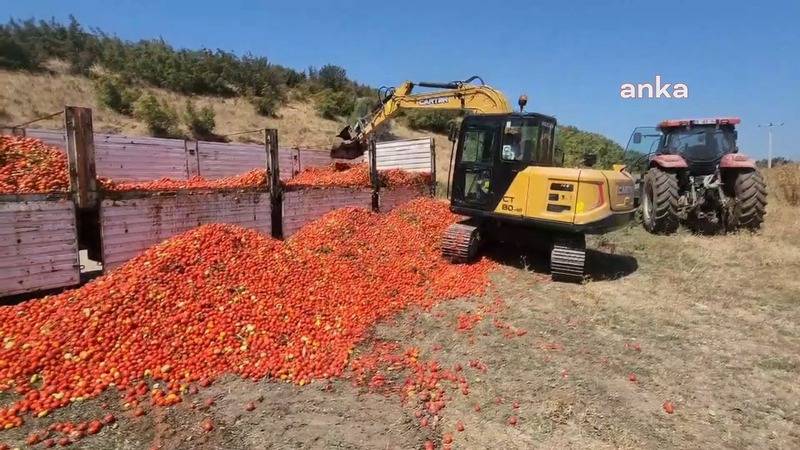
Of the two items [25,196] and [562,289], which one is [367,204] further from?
[25,196]

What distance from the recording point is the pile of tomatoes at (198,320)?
12.3 ft

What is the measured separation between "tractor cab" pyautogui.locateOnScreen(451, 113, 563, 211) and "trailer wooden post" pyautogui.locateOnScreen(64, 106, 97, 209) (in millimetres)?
4825

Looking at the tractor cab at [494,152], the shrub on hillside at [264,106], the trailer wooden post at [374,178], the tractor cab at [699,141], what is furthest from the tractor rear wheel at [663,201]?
the shrub on hillside at [264,106]

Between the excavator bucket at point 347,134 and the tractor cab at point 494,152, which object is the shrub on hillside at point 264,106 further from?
the tractor cab at point 494,152

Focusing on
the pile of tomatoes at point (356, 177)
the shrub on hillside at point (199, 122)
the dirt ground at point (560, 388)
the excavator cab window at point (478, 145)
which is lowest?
the dirt ground at point (560, 388)

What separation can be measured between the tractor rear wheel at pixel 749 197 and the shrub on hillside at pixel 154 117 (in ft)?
61.6

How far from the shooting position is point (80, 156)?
5.00m

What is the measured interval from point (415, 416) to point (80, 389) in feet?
8.28

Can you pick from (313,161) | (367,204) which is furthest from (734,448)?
(313,161)

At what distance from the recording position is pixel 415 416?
11.7 ft

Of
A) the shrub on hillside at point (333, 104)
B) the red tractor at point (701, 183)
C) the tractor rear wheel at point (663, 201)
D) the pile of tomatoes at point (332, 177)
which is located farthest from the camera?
the shrub on hillside at point (333, 104)

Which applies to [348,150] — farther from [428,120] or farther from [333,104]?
[428,120]

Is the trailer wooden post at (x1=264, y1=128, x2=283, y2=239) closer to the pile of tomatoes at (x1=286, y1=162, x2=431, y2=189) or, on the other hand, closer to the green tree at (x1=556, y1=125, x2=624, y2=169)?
the pile of tomatoes at (x1=286, y1=162, x2=431, y2=189)

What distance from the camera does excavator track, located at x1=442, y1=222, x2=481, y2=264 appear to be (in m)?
7.48
